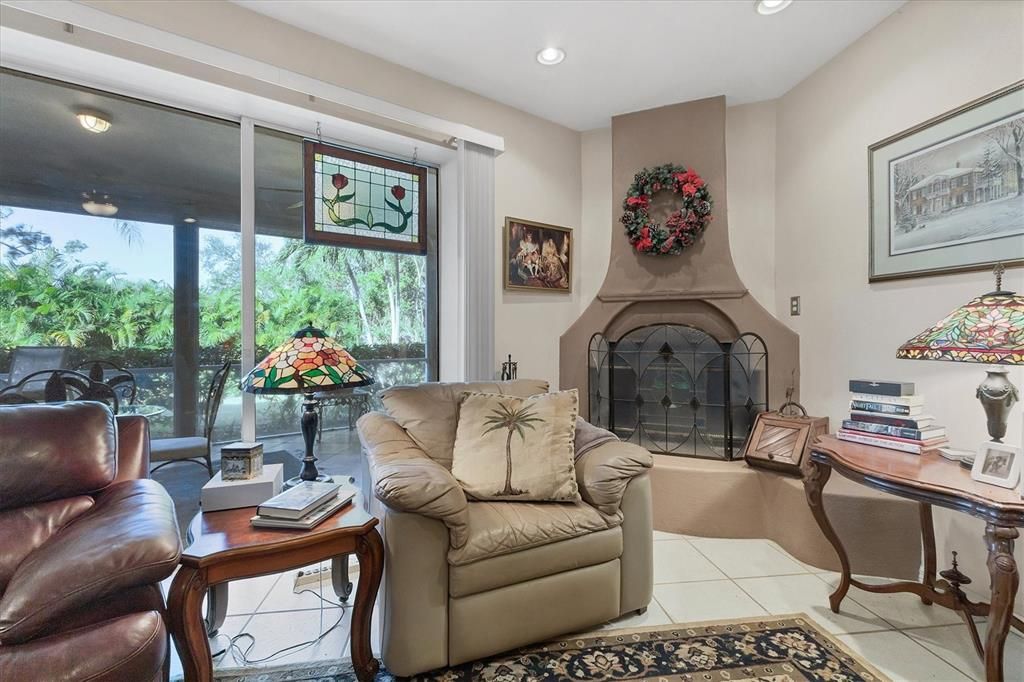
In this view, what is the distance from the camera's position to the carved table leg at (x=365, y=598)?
144 cm

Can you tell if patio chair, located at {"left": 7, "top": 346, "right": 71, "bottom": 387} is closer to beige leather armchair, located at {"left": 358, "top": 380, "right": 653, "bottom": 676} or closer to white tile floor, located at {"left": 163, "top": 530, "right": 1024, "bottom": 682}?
white tile floor, located at {"left": 163, "top": 530, "right": 1024, "bottom": 682}

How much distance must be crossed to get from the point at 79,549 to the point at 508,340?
2338mm

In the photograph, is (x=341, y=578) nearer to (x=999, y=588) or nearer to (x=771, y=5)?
(x=999, y=588)

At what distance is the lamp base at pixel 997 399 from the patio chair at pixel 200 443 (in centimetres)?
324

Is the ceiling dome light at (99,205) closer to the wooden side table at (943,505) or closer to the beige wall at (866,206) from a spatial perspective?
→ the wooden side table at (943,505)

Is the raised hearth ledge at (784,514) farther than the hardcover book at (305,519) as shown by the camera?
Yes

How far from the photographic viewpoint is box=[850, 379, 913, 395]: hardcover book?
1.77 m

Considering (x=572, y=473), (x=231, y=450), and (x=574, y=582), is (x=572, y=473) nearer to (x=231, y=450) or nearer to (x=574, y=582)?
(x=574, y=582)

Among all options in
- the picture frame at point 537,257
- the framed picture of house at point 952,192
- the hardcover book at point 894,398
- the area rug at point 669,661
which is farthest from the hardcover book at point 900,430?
the picture frame at point 537,257

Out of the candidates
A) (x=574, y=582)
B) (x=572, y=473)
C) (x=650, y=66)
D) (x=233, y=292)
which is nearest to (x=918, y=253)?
(x=650, y=66)

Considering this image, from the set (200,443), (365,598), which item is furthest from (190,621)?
(200,443)

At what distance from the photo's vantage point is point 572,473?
180cm

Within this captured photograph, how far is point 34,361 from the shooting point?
6.18 feet

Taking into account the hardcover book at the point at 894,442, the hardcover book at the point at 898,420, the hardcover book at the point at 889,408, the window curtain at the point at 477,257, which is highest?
the window curtain at the point at 477,257
